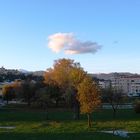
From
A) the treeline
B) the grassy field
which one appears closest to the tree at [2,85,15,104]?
the treeline

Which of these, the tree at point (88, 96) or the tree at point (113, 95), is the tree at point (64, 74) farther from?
the tree at point (88, 96)

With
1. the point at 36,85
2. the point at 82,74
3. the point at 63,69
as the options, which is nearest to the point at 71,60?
the point at 63,69

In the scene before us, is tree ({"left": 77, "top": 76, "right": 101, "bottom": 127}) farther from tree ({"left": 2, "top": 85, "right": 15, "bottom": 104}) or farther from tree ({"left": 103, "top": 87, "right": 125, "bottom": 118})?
Result: tree ({"left": 2, "top": 85, "right": 15, "bottom": 104})

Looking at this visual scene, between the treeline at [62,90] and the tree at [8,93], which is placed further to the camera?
the tree at [8,93]

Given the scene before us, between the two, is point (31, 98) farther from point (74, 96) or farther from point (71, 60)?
point (74, 96)

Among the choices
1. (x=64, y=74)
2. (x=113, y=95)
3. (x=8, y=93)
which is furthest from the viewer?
(x=8, y=93)

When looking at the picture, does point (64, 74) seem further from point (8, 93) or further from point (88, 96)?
point (88, 96)

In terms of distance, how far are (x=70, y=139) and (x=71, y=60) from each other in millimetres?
77660

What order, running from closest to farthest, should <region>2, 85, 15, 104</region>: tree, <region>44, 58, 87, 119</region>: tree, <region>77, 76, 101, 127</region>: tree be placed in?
<region>77, 76, 101, 127</region>: tree → <region>44, 58, 87, 119</region>: tree → <region>2, 85, 15, 104</region>: tree

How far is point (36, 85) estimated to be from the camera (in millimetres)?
120562

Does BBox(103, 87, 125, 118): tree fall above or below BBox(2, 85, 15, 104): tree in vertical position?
below

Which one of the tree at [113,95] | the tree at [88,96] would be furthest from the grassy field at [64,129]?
the tree at [113,95]

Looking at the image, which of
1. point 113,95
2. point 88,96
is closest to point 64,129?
point 88,96

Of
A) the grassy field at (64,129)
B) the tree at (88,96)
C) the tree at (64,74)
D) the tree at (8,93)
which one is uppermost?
the tree at (64,74)
